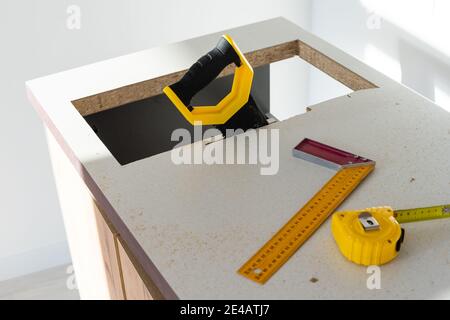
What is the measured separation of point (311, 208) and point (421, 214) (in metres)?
0.20

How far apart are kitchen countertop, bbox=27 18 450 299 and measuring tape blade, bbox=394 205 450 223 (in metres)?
0.01

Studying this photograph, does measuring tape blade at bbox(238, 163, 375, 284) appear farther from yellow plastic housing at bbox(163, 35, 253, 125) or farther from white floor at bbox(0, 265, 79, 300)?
white floor at bbox(0, 265, 79, 300)

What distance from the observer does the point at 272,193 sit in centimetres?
125

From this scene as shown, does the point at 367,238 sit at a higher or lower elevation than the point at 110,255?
higher

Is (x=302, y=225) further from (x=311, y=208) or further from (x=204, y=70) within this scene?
(x=204, y=70)

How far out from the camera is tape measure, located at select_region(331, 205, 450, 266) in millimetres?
1059

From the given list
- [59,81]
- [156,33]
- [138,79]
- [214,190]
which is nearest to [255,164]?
[214,190]

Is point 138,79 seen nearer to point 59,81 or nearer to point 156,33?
point 59,81

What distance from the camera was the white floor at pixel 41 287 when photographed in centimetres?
248

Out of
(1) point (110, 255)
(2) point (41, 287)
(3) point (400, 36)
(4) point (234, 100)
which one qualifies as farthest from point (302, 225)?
(2) point (41, 287)

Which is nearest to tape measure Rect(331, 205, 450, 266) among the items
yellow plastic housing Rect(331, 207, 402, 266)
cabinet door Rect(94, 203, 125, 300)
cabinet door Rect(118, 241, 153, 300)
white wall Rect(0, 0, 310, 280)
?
yellow plastic housing Rect(331, 207, 402, 266)

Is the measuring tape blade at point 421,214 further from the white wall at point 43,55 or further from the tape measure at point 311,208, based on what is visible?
the white wall at point 43,55

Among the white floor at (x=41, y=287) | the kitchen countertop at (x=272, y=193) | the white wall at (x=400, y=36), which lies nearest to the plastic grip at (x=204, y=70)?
the kitchen countertop at (x=272, y=193)

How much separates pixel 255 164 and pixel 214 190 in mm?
119
